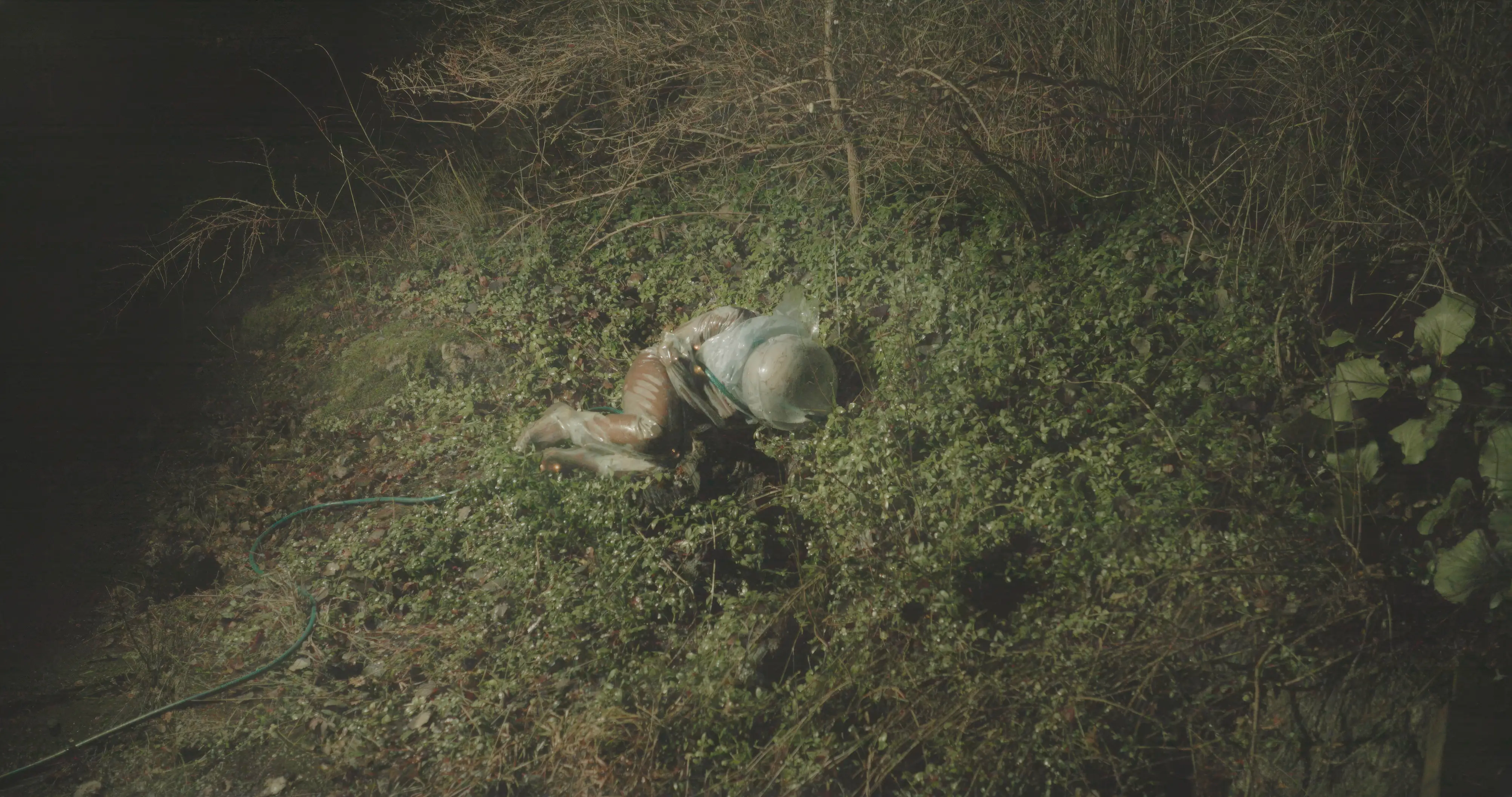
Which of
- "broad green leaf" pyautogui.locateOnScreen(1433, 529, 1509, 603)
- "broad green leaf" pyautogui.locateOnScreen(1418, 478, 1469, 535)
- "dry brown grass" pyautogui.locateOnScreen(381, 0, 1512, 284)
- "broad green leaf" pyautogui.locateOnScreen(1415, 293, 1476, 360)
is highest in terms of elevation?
"dry brown grass" pyautogui.locateOnScreen(381, 0, 1512, 284)

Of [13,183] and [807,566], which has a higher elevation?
[13,183]

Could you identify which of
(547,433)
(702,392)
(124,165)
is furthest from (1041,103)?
(124,165)

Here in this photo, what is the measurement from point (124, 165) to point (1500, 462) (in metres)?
7.49

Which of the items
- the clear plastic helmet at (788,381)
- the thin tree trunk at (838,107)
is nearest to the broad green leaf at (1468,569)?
the clear plastic helmet at (788,381)

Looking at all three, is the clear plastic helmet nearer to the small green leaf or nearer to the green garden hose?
the green garden hose

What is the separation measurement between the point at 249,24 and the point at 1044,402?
5.89 meters

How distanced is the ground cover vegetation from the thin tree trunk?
0.08ft

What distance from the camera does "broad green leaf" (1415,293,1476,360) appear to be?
2.93 m

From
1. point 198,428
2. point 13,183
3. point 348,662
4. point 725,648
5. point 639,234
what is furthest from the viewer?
point 13,183

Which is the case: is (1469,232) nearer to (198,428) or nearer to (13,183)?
(198,428)

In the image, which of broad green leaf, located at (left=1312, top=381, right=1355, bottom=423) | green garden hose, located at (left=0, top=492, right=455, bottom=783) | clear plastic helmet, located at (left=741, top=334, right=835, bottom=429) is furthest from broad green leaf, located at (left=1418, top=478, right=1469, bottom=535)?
green garden hose, located at (left=0, top=492, right=455, bottom=783)

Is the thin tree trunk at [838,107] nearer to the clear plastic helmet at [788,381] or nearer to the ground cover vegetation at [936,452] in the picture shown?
the ground cover vegetation at [936,452]

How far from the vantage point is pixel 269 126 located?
244 inches

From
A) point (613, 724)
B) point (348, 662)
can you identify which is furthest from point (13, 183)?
point (613, 724)
